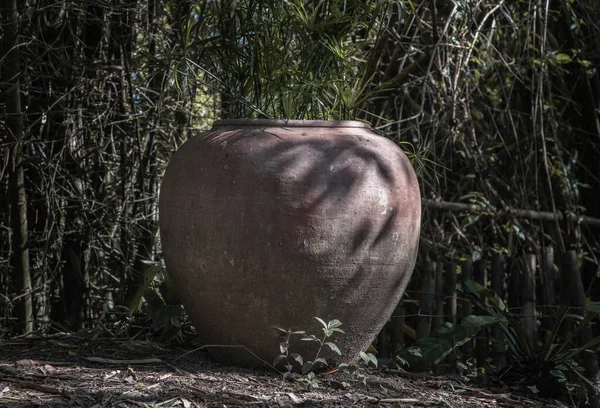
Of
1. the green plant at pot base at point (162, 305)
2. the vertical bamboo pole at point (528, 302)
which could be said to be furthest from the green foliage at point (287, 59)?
the vertical bamboo pole at point (528, 302)

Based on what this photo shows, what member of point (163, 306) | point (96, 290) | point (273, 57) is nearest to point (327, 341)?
point (163, 306)

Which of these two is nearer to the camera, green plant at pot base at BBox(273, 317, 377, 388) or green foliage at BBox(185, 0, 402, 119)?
green plant at pot base at BBox(273, 317, 377, 388)

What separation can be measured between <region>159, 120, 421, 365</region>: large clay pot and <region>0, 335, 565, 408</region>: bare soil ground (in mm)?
166

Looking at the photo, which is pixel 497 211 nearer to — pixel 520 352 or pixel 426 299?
pixel 426 299

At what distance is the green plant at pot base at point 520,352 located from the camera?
317 centimetres

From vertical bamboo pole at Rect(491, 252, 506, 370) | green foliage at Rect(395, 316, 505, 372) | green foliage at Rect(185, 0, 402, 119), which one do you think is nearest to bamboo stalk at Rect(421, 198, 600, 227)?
vertical bamboo pole at Rect(491, 252, 506, 370)

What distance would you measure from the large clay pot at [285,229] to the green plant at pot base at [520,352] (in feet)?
1.19

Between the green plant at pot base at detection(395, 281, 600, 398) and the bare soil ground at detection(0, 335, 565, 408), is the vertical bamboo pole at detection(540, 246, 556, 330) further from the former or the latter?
the bare soil ground at detection(0, 335, 565, 408)

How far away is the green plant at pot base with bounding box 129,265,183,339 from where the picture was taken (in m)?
3.19

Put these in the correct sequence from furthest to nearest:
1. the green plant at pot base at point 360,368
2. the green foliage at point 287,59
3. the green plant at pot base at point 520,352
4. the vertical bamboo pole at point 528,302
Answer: the vertical bamboo pole at point 528,302 → the green plant at pot base at point 520,352 → the green foliage at point 287,59 → the green plant at pot base at point 360,368

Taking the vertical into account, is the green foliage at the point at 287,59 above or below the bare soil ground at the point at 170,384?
above

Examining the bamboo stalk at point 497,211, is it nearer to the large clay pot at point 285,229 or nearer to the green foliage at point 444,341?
the green foliage at point 444,341

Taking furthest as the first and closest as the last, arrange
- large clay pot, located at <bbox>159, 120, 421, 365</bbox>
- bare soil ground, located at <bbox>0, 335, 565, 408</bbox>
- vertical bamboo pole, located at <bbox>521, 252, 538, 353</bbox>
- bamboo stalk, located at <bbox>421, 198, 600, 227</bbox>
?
1. bamboo stalk, located at <bbox>421, 198, 600, 227</bbox>
2. vertical bamboo pole, located at <bbox>521, 252, 538, 353</bbox>
3. large clay pot, located at <bbox>159, 120, 421, 365</bbox>
4. bare soil ground, located at <bbox>0, 335, 565, 408</bbox>

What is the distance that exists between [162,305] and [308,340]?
77 centimetres
